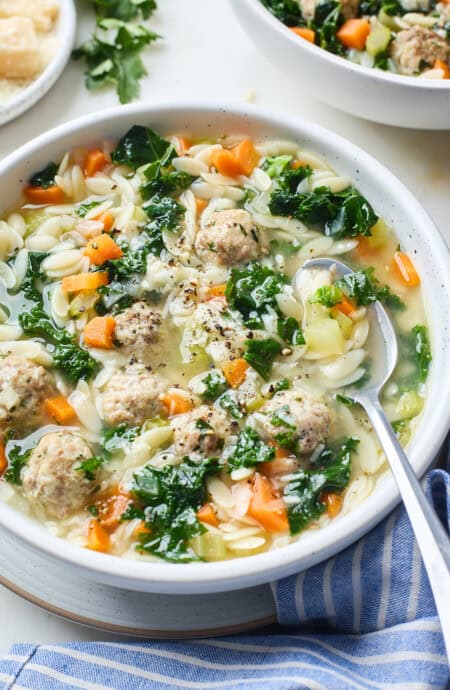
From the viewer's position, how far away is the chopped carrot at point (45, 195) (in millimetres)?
4988

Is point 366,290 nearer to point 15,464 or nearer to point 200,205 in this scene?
point 200,205

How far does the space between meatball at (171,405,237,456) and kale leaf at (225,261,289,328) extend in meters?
0.53

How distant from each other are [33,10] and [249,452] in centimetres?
340

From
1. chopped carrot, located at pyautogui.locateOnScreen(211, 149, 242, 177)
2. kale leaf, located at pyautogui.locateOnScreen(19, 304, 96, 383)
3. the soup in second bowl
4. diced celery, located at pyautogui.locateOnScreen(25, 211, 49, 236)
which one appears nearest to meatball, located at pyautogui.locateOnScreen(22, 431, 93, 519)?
the soup in second bowl

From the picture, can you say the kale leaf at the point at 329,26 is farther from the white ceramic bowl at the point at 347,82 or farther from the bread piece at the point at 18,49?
the bread piece at the point at 18,49

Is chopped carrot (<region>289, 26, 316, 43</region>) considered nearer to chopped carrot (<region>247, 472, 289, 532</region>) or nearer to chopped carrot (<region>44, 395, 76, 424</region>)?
chopped carrot (<region>44, 395, 76, 424</region>)

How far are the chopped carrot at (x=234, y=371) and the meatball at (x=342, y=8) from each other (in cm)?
Answer: 245

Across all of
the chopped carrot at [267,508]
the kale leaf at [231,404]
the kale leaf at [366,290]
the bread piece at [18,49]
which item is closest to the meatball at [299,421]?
the kale leaf at [231,404]

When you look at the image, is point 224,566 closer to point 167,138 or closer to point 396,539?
point 396,539

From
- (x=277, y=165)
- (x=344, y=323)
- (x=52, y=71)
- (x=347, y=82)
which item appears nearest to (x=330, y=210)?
(x=277, y=165)

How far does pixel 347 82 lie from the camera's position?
521 cm

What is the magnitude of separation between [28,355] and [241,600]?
4.83 feet

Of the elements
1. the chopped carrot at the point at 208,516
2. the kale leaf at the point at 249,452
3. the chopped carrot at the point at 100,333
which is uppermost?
the chopped carrot at the point at 100,333

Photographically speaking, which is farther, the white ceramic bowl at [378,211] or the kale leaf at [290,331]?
the kale leaf at [290,331]
